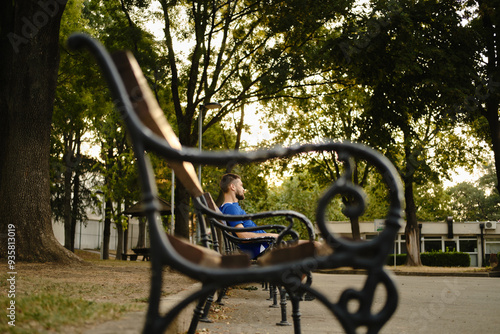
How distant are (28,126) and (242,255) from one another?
30.0 ft

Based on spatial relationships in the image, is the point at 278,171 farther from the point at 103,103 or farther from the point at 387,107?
the point at 387,107

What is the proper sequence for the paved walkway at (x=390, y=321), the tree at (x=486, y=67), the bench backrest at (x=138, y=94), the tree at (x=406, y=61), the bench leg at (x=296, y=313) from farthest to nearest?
the tree at (x=486, y=67)
the tree at (x=406, y=61)
the paved walkway at (x=390, y=321)
the bench leg at (x=296, y=313)
the bench backrest at (x=138, y=94)

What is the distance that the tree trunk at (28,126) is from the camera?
9.45 m

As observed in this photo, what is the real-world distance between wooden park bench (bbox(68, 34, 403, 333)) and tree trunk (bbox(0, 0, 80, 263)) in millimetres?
8148

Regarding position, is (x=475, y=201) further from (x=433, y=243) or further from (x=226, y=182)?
(x=226, y=182)

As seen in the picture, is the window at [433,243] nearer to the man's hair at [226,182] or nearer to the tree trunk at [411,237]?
the tree trunk at [411,237]

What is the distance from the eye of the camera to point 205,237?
3074 millimetres

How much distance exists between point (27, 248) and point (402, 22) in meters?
10.7

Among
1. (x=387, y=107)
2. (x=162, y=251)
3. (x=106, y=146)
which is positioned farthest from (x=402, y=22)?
(x=106, y=146)

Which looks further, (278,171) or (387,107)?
(278,171)

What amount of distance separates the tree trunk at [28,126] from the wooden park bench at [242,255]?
8.15 m

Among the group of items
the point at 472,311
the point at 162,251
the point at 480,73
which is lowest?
the point at 472,311

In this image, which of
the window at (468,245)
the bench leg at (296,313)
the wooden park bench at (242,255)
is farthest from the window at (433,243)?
the wooden park bench at (242,255)

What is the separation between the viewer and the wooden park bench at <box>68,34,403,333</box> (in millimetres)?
1541
